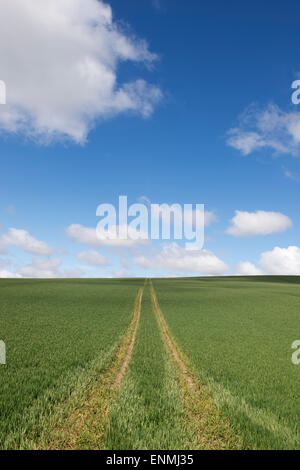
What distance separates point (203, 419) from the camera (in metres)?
6.75

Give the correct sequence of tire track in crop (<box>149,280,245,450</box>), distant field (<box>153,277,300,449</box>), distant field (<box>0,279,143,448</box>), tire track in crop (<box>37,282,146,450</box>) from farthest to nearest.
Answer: distant field (<box>0,279,143,448</box>), distant field (<box>153,277,300,449</box>), tire track in crop (<box>149,280,245,450</box>), tire track in crop (<box>37,282,146,450</box>)

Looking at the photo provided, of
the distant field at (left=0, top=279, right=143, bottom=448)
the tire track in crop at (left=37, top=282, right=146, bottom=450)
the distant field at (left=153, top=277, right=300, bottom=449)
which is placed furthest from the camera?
the distant field at (left=0, top=279, right=143, bottom=448)

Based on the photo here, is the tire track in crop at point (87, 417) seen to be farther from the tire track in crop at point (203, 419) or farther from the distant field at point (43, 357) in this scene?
the tire track in crop at point (203, 419)

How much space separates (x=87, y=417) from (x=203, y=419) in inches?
128

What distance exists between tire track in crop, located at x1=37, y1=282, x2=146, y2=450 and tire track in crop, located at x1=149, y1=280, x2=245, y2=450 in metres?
2.39

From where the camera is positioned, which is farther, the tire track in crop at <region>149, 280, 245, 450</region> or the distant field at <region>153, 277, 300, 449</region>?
the distant field at <region>153, 277, 300, 449</region>

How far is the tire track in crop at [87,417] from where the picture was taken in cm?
565

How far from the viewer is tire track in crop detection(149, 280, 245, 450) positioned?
19.1ft

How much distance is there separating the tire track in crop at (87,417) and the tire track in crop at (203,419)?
2.39 meters

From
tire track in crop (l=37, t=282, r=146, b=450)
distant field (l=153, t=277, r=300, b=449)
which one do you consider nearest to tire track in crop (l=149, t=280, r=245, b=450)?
distant field (l=153, t=277, r=300, b=449)

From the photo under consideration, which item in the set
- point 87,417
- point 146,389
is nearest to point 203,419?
point 146,389

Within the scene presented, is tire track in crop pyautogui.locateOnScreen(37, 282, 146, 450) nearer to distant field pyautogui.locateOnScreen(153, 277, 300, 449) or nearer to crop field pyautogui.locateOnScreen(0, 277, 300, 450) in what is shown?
crop field pyautogui.locateOnScreen(0, 277, 300, 450)
